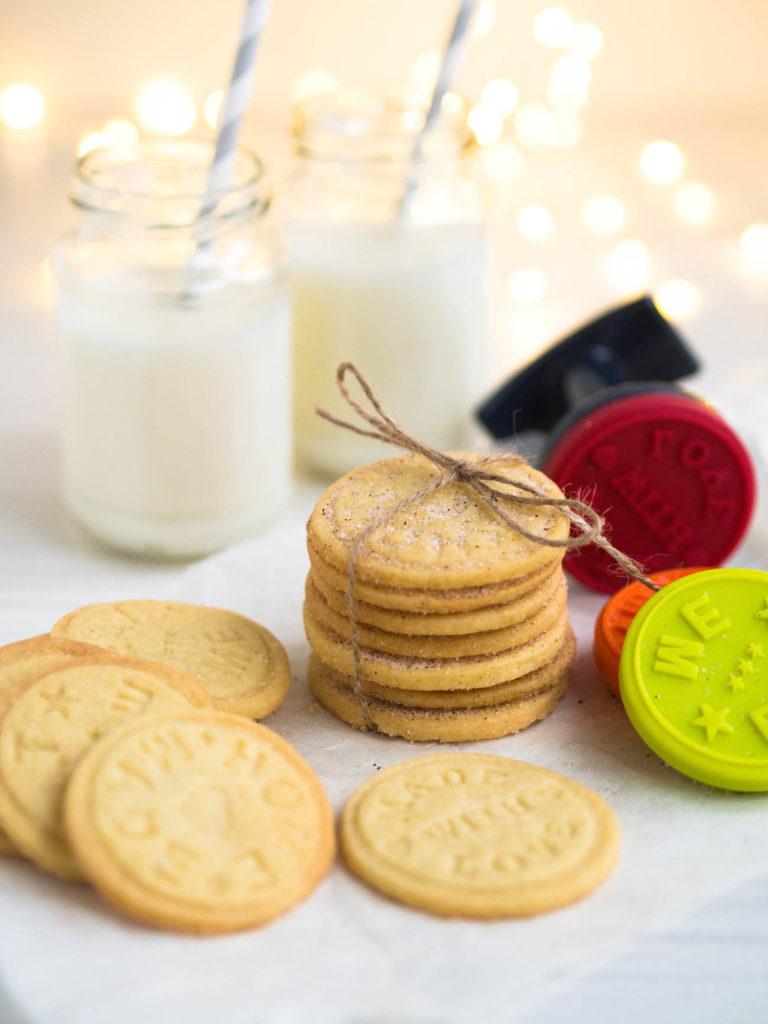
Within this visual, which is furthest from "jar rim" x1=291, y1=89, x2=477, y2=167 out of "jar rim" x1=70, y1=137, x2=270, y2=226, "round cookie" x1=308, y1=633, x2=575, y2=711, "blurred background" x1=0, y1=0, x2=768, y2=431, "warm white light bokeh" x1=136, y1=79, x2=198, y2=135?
"warm white light bokeh" x1=136, y1=79, x2=198, y2=135

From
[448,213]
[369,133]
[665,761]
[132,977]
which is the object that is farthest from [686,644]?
[369,133]

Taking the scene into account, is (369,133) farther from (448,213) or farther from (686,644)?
(686,644)

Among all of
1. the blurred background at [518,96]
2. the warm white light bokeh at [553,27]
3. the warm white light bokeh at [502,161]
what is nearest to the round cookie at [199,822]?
the blurred background at [518,96]

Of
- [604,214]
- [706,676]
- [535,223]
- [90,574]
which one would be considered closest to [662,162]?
[604,214]

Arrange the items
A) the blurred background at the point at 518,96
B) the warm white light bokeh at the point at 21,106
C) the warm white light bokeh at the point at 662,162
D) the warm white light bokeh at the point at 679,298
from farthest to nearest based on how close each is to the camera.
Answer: the warm white light bokeh at the point at 21,106 → the warm white light bokeh at the point at 662,162 → the blurred background at the point at 518,96 → the warm white light bokeh at the point at 679,298

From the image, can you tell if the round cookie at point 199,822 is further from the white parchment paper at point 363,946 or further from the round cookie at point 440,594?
the round cookie at point 440,594

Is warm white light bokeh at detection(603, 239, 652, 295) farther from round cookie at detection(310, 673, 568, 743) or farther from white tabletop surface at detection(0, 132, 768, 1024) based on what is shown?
round cookie at detection(310, 673, 568, 743)
